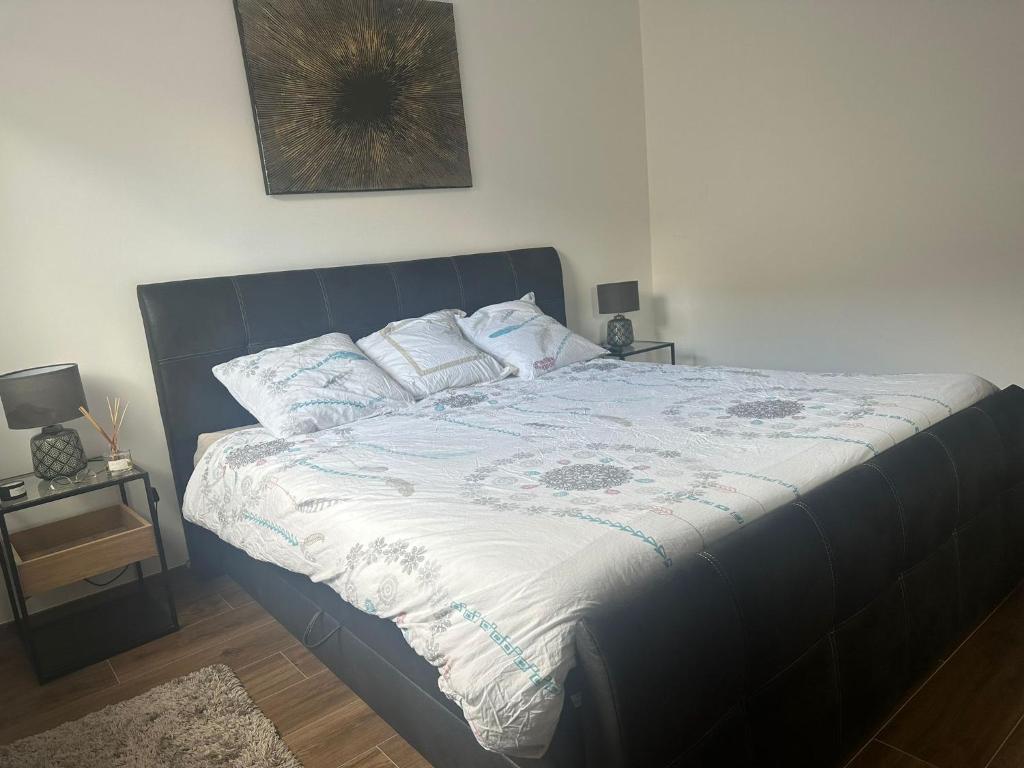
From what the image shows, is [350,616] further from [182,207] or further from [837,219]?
[837,219]

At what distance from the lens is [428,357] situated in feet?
9.65

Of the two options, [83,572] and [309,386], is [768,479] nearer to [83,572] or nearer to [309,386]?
[309,386]

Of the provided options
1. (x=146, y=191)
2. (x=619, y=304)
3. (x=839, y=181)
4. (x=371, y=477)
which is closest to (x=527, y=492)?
(x=371, y=477)

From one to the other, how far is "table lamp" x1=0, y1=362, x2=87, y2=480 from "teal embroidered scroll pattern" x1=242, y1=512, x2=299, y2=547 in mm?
709

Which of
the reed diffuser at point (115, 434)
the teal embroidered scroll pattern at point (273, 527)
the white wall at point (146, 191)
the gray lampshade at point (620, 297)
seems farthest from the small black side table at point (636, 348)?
the reed diffuser at point (115, 434)

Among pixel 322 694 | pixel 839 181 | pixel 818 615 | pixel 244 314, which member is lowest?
pixel 322 694

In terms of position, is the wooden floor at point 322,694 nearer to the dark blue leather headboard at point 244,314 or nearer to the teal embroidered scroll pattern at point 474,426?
the dark blue leather headboard at point 244,314

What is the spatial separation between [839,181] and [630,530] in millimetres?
2977

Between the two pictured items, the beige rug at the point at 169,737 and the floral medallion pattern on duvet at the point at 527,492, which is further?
the beige rug at the point at 169,737

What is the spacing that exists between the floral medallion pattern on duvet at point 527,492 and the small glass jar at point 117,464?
232 mm

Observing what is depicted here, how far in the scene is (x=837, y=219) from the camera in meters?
3.71

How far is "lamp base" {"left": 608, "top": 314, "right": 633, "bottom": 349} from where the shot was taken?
4082 mm

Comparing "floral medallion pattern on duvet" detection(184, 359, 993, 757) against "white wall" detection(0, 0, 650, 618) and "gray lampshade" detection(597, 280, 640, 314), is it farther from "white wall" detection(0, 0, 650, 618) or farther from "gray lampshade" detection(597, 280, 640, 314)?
"gray lampshade" detection(597, 280, 640, 314)

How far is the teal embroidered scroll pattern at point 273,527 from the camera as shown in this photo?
1.93m
